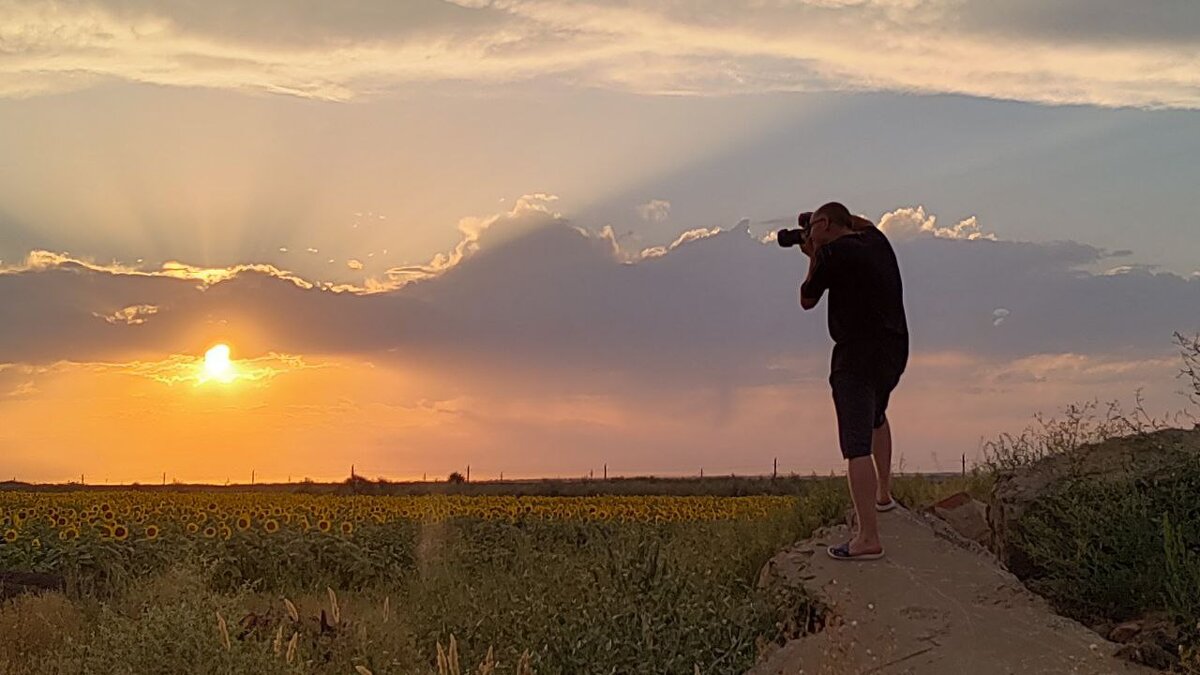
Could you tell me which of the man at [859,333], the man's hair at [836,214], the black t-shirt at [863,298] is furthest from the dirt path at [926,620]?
the man's hair at [836,214]

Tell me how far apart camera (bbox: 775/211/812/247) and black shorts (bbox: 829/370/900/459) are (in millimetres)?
954

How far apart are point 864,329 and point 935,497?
9.30ft

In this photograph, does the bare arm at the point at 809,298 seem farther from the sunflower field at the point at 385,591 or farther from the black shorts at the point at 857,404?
the sunflower field at the point at 385,591

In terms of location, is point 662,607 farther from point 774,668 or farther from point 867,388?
point 867,388

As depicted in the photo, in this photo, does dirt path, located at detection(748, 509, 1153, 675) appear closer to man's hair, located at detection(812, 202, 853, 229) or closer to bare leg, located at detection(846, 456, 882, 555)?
bare leg, located at detection(846, 456, 882, 555)

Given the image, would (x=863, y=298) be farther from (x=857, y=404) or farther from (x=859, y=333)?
(x=857, y=404)

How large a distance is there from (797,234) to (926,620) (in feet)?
8.63

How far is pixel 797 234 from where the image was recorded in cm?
798

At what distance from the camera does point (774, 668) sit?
655cm

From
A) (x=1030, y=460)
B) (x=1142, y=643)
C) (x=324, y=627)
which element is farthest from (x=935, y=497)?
(x=324, y=627)

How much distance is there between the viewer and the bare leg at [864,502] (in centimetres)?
719

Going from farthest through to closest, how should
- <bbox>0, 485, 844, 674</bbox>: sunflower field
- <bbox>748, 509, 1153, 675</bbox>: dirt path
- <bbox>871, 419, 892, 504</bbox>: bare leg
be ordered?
<bbox>871, 419, 892, 504</bbox>: bare leg < <bbox>748, 509, 1153, 675</bbox>: dirt path < <bbox>0, 485, 844, 674</bbox>: sunflower field

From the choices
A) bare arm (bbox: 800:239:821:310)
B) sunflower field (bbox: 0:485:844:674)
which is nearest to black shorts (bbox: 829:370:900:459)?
bare arm (bbox: 800:239:821:310)

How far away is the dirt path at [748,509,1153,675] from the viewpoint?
6316 millimetres
